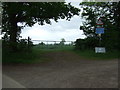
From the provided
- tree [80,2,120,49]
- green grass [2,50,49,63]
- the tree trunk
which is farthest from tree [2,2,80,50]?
tree [80,2,120,49]

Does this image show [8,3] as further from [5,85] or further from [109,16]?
[109,16]

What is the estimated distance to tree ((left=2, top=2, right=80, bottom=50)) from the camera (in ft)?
54.4

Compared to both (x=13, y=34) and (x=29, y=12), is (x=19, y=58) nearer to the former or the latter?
(x=13, y=34)

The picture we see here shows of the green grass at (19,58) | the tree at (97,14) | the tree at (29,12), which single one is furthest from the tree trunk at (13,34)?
the tree at (97,14)

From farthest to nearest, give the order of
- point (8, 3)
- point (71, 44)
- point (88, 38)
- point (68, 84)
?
1. point (71, 44)
2. point (88, 38)
3. point (8, 3)
4. point (68, 84)

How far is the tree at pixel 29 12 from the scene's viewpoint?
1658 cm

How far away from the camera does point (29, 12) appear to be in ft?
55.2

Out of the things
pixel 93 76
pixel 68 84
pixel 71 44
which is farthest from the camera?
pixel 71 44

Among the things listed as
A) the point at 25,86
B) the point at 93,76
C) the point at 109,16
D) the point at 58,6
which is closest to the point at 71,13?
the point at 58,6

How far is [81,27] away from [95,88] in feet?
75.1

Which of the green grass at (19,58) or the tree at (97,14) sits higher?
the tree at (97,14)

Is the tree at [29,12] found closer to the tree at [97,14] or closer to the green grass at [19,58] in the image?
the green grass at [19,58]

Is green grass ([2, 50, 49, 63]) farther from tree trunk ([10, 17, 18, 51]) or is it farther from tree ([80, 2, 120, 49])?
tree ([80, 2, 120, 49])

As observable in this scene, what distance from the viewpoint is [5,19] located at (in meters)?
20.1
